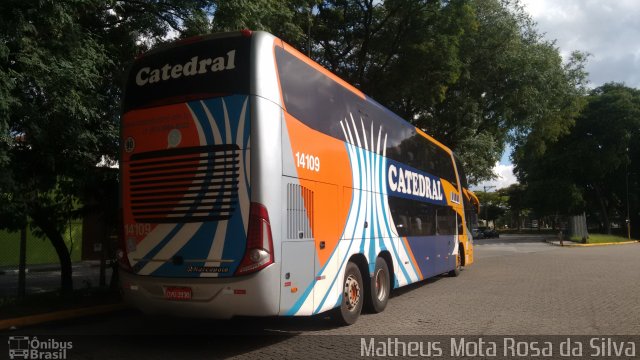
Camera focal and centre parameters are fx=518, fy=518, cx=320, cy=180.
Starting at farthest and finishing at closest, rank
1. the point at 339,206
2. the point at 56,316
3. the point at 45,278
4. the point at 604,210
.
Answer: the point at 604,210, the point at 45,278, the point at 56,316, the point at 339,206

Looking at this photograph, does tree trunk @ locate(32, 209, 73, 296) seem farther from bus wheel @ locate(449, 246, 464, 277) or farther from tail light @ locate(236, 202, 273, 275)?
bus wheel @ locate(449, 246, 464, 277)

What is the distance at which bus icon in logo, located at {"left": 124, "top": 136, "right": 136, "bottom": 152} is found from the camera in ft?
22.8

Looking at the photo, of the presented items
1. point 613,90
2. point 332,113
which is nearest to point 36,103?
point 332,113

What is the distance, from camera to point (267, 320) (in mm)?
8312

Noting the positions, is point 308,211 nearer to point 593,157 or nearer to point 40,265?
point 40,265

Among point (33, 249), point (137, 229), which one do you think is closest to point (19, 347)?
point (137, 229)

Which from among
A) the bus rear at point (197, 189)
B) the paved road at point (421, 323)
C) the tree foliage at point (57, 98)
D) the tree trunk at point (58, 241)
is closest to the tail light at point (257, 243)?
the bus rear at point (197, 189)

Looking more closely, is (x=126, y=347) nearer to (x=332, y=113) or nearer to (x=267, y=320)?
(x=267, y=320)

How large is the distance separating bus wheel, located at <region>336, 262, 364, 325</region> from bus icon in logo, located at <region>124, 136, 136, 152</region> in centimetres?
355

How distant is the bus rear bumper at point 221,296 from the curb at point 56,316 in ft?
9.49

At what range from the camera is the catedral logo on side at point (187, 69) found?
21.3 ft

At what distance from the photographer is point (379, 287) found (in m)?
9.14

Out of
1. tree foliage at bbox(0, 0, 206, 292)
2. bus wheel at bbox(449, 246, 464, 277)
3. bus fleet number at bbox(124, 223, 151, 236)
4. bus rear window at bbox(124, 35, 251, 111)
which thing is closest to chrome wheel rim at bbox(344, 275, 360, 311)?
bus fleet number at bbox(124, 223, 151, 236)

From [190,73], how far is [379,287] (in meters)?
4.90
